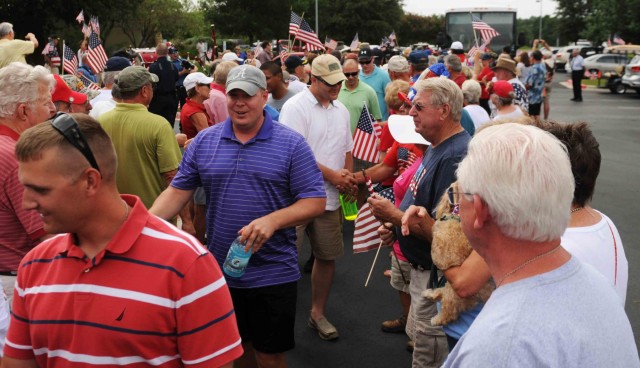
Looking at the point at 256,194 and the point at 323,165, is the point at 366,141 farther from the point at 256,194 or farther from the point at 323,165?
the point at 256,194

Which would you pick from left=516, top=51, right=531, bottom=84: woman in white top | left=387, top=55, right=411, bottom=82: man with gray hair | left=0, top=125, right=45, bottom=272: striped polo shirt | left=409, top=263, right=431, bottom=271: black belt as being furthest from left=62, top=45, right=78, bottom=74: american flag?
left=516, top=51, right=531, bottom=84: woman in white top

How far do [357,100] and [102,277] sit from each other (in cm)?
590

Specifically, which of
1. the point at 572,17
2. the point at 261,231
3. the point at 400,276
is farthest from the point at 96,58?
the point at 572,17

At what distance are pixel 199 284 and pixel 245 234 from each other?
100 cm

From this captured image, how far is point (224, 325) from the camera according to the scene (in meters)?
2.21

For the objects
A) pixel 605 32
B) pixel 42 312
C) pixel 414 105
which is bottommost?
pixel 605 32

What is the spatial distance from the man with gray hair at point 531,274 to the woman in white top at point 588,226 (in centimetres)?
73

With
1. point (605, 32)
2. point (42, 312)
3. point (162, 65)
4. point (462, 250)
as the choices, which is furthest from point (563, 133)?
point (605, 32)

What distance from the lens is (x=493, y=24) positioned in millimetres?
29297

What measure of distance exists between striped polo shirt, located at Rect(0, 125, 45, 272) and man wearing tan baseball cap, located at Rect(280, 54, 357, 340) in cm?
255

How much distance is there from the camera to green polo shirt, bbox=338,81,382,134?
25.3ft

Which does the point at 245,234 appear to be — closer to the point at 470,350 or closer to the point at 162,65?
the point at 470,350

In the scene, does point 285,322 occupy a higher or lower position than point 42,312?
lower

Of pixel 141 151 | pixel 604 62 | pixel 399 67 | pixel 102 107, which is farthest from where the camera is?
pixel 604 62
